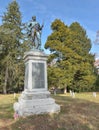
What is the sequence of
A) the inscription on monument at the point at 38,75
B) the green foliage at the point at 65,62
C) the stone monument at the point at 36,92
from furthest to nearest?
1. the green foliage at the point at 65,62
2. the inscription on monument at the point at 38,75
3. the stone monument at the point at 36,92

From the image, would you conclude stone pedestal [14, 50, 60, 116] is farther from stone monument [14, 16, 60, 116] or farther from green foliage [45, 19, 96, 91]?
green foliage [45, 19, 96, 91]

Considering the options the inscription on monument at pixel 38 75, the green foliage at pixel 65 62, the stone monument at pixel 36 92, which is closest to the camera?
the stone monument at pixel 36 92

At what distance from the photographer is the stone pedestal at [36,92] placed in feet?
26.2

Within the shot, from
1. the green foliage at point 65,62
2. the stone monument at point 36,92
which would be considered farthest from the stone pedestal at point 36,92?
the green foliage at point 65,62

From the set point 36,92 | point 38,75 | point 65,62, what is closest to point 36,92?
point 36,92

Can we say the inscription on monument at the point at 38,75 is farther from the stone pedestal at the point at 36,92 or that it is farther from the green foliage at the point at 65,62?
the green foliage at the point at 65,62

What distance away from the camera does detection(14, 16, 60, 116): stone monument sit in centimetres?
798

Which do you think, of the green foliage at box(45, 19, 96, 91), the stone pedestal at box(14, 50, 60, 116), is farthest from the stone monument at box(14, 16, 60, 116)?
the green foliage at box(45, 19, 96, 91)

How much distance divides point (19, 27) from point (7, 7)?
4.07 meters

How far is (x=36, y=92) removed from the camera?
8.46 metres

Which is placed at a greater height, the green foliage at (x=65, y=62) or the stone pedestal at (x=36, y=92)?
the green foliage at (x=65, y=62)

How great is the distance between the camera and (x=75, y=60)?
970 inches

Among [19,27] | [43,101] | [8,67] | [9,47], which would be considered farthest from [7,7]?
[43,101]

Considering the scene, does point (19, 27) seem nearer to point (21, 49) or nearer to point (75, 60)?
point (21, 49)
